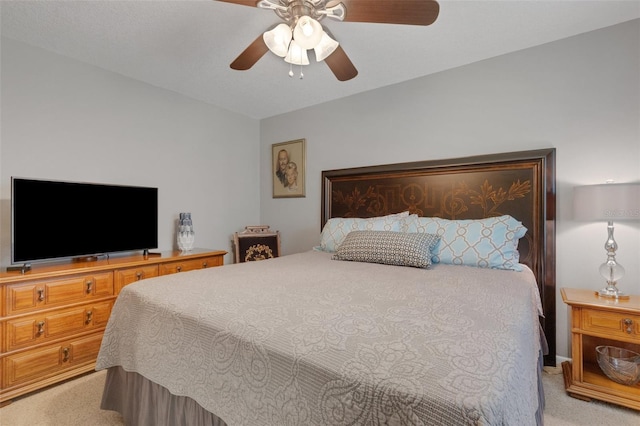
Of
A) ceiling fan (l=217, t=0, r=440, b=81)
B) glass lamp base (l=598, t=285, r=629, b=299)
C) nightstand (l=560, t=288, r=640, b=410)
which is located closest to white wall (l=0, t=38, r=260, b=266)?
ceiling fan (l=217, t=0, r=440, b=81)

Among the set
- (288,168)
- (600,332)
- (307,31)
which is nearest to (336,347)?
(307,31)

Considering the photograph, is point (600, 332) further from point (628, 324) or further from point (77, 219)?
point (77, 219)

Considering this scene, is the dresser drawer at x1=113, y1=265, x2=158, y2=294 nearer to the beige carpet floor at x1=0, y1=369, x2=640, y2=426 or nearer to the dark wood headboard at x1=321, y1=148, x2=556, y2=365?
the beige carpet floor at x1=0, y1=369, x2=640, y2=426

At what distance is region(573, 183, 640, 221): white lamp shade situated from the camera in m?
1.81

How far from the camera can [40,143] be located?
2.40 metres

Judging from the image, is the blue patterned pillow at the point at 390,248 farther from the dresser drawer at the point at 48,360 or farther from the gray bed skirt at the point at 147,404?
the dresser drawer at the point at 48,360

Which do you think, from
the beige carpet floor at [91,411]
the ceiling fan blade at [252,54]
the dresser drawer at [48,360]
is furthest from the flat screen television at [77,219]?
the ceiling fan blade at [252,54]

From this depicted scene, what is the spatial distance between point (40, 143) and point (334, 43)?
7.88 ft

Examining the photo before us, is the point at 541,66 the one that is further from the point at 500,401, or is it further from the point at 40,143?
the point at 40,143

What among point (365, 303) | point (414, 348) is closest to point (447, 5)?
point (365, 303)

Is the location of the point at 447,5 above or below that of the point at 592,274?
above

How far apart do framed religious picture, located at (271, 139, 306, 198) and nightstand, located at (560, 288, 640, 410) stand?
2.80 meters

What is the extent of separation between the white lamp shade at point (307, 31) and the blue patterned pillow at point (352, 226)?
1.51 m

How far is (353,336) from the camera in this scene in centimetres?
94
